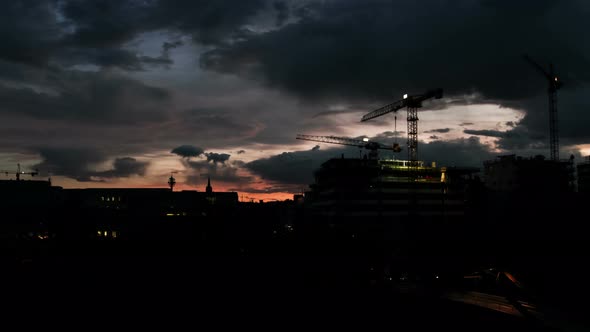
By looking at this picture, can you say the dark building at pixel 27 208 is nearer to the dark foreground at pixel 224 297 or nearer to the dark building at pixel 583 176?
the dark foreground at pixel 224 297

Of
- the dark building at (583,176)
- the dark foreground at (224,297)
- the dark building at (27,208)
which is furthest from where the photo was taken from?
the dark building at (583,176)

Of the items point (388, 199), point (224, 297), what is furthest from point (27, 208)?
point (388, 199)

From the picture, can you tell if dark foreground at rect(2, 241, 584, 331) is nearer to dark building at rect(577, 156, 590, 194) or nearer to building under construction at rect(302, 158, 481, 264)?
building under construction at rect(302, 158, 481, 264)

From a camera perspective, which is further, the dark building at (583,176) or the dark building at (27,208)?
the dark building at (583,176)

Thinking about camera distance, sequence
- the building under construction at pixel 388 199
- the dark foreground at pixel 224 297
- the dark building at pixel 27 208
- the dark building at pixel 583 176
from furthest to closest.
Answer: the dark building at pixel 583 176 → the building under construction at pixel 388 199 → the dark building at pixel 27 208 → the dark foreground at pixel 224 297

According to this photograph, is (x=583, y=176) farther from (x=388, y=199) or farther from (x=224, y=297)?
(x=224, y=297)

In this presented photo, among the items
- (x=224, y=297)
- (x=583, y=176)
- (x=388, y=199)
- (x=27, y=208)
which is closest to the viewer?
(x=224, y=297)

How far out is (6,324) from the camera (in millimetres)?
38125

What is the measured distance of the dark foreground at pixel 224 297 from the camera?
36.7 meters

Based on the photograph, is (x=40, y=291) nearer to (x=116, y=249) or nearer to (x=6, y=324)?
(x=6, y=324)

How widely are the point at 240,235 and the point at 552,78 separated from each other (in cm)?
12607

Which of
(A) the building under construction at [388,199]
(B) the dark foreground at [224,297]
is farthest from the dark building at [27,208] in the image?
(A) the building under construction at [388,199]

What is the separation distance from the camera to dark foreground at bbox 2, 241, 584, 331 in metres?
36.7

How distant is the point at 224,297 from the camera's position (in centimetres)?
4606
